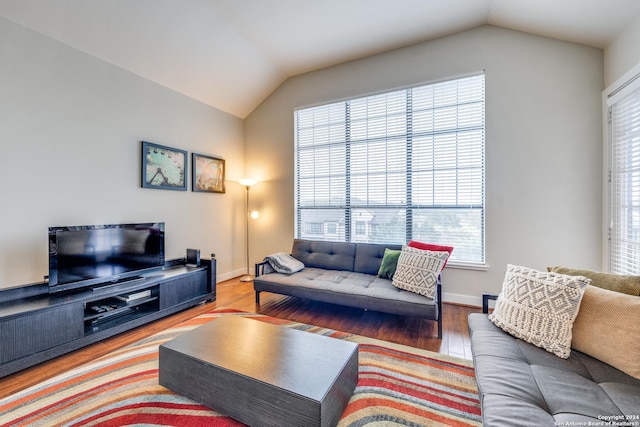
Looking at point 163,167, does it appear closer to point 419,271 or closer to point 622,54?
point 419,271

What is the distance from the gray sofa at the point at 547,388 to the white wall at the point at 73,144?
357 centimetres

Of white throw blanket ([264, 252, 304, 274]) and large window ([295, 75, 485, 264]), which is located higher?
large window ([295, 75, 485, 264])

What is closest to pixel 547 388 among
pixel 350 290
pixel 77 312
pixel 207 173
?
pixel 350 290

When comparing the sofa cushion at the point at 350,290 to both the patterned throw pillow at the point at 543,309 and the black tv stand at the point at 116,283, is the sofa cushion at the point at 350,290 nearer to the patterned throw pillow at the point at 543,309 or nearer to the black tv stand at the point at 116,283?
the patterned throw pillow at the point at 543,309

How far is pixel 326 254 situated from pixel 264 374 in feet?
7.29

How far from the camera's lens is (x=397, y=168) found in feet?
11.8

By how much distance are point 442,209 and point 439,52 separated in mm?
2001

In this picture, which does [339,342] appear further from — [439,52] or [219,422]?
[439,52]

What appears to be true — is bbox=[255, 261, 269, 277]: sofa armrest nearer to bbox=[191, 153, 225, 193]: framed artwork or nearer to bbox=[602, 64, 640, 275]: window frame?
bbox=[191, 153, 225, 193]: framed artwork

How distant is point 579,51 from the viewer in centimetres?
273

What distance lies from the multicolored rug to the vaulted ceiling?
2.98 m

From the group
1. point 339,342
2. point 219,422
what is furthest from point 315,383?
point 219,422

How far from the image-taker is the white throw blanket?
3209mm

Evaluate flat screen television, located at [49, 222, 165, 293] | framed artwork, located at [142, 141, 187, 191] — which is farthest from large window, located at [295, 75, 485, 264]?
flat screen television, located at [49, 222, 165, 293]
